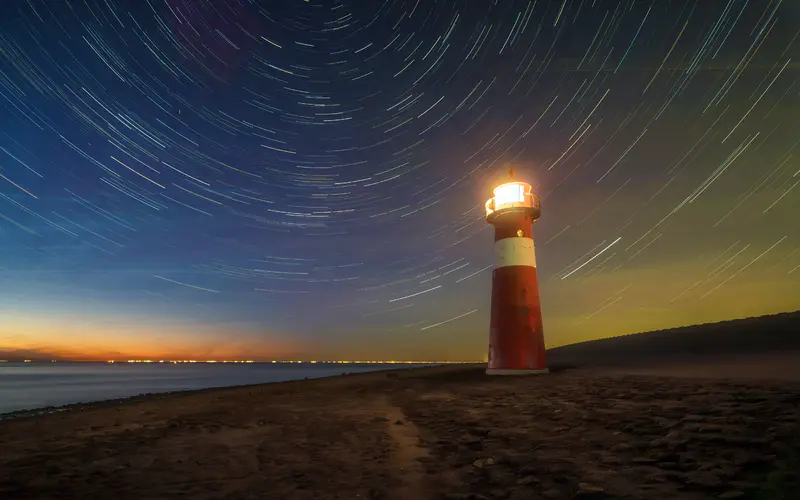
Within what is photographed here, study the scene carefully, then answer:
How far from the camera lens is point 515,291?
18734 mm

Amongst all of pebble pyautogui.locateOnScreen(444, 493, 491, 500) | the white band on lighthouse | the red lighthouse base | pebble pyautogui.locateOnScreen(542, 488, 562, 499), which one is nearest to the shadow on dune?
the red lighthouse base

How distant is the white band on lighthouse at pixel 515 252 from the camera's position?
1894cm

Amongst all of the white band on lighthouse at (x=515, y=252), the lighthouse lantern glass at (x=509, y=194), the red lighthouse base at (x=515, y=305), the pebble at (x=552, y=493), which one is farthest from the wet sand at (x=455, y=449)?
the lighthouse lantern glass at (x=509, y=194)

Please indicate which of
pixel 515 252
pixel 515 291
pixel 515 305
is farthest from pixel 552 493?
pixel 515 252

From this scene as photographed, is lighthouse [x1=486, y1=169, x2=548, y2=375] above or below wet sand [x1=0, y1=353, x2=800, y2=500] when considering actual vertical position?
above

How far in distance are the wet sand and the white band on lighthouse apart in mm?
6406

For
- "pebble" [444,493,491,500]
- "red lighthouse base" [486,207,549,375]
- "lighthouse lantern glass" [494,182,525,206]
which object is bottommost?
"pebble" [444,493,491,500]

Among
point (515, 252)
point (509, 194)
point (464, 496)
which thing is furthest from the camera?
point (509, 194)

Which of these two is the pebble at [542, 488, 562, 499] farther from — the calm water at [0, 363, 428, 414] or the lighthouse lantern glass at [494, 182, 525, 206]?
the calm water at [0, 363, 428, 414]

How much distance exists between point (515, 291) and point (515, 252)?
1.54m

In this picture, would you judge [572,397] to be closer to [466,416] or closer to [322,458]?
[466,416]

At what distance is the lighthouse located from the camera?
18.7 metres

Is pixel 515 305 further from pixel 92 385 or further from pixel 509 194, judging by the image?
pixel 92 385

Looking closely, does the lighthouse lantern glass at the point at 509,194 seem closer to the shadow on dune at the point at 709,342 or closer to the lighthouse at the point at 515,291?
the lighthouse at the point at 515,291
